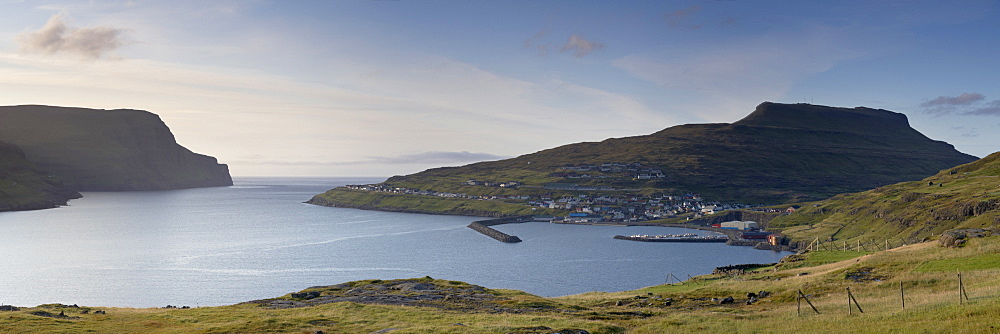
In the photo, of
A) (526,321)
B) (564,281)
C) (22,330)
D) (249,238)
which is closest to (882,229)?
(564,281)

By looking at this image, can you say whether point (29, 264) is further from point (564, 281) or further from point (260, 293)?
point (564, 281)

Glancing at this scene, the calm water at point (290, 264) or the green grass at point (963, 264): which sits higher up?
the green grass at point (963, 264)

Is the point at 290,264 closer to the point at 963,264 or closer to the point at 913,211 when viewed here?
the point at 963,264

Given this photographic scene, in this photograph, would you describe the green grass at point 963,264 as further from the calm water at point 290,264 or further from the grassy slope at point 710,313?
the calm water at point 290,264

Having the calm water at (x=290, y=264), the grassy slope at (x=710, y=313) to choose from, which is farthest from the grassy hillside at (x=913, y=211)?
the grassy slope at (x=710, y=313)

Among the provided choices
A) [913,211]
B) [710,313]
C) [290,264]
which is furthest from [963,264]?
[290,264]

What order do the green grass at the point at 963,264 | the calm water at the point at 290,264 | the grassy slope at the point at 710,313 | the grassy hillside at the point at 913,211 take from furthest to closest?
1. the grassy hillside at the point at 913,211
2. the calm water at the point at 290,264
3. the green grass at the point at 963,264
4. the grassy slope at the point at 710,313

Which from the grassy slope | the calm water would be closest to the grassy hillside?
the calm water
